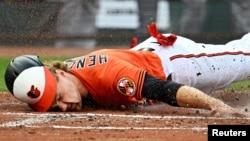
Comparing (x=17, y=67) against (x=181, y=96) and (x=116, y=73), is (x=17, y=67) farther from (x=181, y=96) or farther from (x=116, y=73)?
(x=181, y=96)

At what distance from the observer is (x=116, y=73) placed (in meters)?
6.69

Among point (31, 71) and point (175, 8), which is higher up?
point (175, 8)

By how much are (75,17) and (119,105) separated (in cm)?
721

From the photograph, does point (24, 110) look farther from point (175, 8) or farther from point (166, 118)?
point (175, 8)

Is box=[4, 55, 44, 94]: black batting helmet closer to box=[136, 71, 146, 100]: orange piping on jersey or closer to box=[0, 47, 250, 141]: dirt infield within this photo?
box=[0, 47, 250, 141]: dirt infield

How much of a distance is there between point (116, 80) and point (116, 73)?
6cm

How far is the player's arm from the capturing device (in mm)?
6543

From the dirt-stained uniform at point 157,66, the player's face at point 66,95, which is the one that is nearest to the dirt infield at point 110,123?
the player's face at point 66,95

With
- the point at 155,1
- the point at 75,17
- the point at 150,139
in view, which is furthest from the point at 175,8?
the point at 150,139

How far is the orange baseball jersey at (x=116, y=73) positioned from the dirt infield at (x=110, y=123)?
15 centimetres

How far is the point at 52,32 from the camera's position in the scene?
13.0 meters

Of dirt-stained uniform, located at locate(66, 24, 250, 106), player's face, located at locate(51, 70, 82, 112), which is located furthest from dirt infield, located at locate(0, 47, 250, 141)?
dirt-stained uniform, located at locate(66, 24, 250, 106)

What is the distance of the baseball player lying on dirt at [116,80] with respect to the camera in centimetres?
660

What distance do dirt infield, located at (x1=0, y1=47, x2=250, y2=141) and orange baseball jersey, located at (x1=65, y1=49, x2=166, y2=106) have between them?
146 mm
